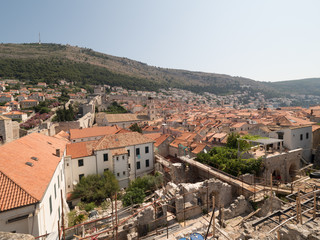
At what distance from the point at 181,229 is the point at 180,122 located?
4285cm

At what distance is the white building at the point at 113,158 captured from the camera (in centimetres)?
1900

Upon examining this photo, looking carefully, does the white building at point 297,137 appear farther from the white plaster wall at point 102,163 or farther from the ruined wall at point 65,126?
the ruined wall at point 65,126

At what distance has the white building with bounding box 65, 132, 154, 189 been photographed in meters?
19.0

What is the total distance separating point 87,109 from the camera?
5781 cm

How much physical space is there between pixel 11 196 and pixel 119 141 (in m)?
14.3

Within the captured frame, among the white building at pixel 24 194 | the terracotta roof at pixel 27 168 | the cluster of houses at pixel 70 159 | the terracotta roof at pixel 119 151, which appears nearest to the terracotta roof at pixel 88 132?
the cluster of houses at pixel 70 159

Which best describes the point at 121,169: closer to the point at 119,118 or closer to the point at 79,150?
the point at 79,150

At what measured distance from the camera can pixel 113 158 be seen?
19953 millimetres

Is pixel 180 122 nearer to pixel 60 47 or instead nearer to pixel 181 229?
pixel 181 229

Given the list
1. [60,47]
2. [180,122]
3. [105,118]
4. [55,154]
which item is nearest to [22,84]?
[105,118]

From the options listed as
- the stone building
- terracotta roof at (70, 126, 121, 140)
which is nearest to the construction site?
terracotta roof at (70, 126, 121, 140)

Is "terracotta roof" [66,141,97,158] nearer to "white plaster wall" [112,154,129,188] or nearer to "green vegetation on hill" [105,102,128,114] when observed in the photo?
"white plaster wall" [112,154,129,188]

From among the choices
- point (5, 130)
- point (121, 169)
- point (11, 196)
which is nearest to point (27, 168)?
point (11, 196)

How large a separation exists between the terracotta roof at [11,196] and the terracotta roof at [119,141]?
38.1ft
